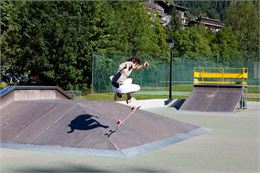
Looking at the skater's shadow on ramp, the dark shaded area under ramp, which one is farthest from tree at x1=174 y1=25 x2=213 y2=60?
the skater's shadow on ramp

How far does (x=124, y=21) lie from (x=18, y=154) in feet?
111

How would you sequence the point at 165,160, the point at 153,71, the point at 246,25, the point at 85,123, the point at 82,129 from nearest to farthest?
1. the point at 165,160
2. the point at 82,129
3. the point at 85,123
4. the point at 153,71
5. the point at 246,25

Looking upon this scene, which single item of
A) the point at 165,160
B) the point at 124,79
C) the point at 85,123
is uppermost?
the point at 124,79

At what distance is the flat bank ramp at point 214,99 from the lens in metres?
22.8

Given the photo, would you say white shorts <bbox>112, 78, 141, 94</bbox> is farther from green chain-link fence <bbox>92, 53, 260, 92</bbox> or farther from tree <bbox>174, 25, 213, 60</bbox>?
tree <bbox>174, 25, 213, 60</bbox>

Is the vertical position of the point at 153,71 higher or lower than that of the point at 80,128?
higher

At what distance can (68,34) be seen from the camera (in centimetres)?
3167

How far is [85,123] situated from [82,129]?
35 centimetres

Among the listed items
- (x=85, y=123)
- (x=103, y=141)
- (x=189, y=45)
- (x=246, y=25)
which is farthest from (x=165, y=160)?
(x=246, y=25)

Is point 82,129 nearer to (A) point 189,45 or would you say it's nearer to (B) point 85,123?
(B) point 85,123

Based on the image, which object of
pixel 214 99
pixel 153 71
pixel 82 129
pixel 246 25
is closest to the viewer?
pixel 82 129

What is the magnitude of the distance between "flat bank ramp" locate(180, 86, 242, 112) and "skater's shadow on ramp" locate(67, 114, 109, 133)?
12.3 m

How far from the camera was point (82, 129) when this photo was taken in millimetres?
10680

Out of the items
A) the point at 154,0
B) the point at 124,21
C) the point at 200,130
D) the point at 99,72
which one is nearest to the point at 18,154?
the point at 200,130
